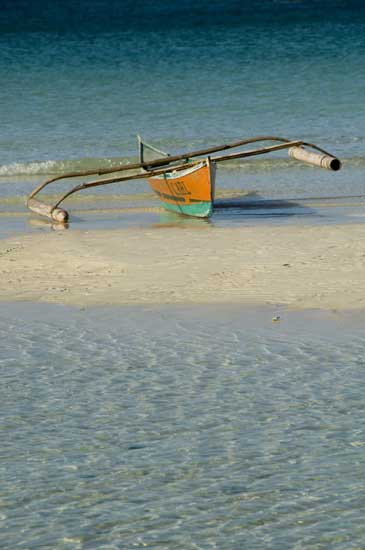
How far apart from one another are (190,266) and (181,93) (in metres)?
21.7

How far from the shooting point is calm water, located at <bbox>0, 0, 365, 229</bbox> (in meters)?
20.0

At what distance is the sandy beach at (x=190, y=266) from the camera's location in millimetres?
10000

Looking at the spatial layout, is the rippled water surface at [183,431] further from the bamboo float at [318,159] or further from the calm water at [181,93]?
the calm water at [181,93]

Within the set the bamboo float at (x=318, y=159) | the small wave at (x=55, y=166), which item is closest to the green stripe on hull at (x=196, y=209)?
the bamboo float at (x=318, y=159)

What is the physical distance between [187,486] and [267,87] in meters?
28.1

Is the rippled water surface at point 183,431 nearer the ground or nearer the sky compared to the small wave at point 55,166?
nearer the ground

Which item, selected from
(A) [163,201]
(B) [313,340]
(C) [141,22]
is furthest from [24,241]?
(C) [141,22]

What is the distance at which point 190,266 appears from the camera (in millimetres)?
11211

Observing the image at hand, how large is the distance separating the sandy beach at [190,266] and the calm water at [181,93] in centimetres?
272

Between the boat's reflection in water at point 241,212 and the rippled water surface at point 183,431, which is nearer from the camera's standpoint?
the rippled water surface at point 183,431

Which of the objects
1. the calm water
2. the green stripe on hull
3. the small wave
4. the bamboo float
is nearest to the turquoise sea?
the green stripe on hull

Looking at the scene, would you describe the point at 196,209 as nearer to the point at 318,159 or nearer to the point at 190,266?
the point at 318,159

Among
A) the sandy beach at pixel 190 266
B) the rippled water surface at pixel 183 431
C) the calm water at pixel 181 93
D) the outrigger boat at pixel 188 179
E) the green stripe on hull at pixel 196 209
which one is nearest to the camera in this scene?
the rippled water surface at pixel 183 431

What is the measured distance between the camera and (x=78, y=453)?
6.33 metres
